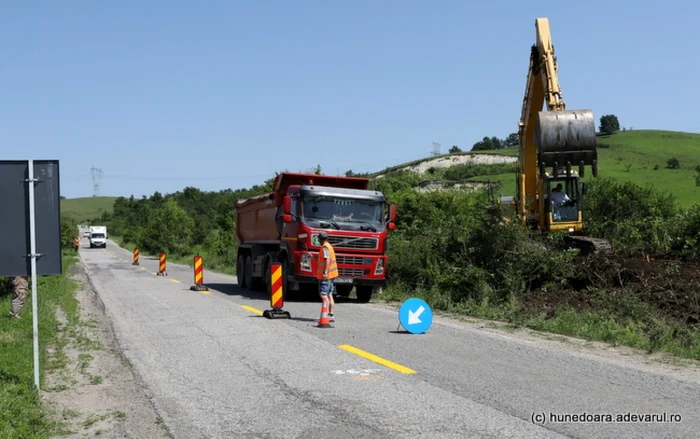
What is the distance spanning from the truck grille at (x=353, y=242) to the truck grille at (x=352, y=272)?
0.57 meters

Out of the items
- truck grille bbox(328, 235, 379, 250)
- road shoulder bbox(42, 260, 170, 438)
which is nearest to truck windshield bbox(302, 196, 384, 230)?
truck grille bbox(328, 235, 379, 250)

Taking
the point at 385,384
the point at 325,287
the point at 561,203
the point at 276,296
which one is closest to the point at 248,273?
the point at 276,296

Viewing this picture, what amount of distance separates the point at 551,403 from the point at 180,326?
825 cm

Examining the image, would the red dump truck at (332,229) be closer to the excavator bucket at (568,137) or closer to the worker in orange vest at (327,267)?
the worker in orange vest at (327,267)

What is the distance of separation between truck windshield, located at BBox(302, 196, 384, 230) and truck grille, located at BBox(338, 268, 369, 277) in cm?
109

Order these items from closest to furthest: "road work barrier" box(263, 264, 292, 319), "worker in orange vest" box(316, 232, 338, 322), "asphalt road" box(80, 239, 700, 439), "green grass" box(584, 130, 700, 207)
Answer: "asphalt road" box(80, 239, 700, 439)
"worker in orange vest" box(316, 232, 338, 322)
"road work barrier" box(263, 264, 292, 319)
"green grass" box(584, 130, 700, 207)

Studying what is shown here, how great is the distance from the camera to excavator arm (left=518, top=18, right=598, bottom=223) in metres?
16.9

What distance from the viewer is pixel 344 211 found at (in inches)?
736

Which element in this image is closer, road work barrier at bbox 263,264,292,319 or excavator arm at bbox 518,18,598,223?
road work barrier at bbox 263,264,292,319

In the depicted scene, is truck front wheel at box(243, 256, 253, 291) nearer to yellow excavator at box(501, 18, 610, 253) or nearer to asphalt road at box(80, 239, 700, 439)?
yellow excavator at box(501, 18, 610, 253)

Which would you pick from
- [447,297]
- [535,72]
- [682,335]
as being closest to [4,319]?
[447,297]

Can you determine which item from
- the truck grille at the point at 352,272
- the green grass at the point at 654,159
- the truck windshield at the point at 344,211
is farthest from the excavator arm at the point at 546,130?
the green grass at the point at 654,159

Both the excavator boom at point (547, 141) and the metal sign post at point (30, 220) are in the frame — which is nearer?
the metal sign post at point (30, 220)

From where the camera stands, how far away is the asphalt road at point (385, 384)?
6305 mm
